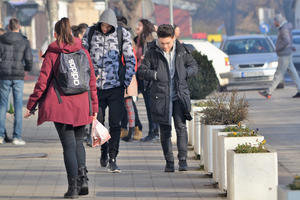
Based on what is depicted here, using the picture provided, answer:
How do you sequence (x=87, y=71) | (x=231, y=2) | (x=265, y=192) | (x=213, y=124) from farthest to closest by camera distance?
1. (x=231, y=2)
2. (x=213, y=124)
3. (x=87, y=71)
4. (x=265, y=192)

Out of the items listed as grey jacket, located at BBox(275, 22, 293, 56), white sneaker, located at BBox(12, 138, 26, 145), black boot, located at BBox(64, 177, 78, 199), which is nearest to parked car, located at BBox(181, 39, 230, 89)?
Answer: grey jacket, located at BBox(275, 22, 293, 56)

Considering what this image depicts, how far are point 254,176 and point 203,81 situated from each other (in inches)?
260

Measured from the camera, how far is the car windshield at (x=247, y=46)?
25.8 m

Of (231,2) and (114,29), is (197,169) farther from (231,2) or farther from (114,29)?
(231,2)

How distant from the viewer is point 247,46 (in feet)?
85.4

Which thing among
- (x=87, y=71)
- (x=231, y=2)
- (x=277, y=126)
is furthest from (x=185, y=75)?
(x=231, y=2)

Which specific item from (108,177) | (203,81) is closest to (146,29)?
(203,81)

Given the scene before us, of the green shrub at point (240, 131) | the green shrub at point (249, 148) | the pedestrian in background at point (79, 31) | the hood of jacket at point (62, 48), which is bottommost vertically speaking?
the green shrub at point (249, 148)

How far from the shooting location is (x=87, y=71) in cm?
850

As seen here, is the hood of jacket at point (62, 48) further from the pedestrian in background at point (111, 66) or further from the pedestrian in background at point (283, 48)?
the pedestrian in background at point (283, 48)

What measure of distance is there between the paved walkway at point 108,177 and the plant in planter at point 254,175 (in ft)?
2.41

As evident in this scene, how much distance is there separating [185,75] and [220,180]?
1809 millimetres

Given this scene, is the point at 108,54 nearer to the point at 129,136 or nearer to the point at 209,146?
the point at 209,146

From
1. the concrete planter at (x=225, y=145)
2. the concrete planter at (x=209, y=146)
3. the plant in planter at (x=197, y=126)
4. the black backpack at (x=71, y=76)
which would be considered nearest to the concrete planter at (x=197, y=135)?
the plant in planter at (x=197, y=126)
